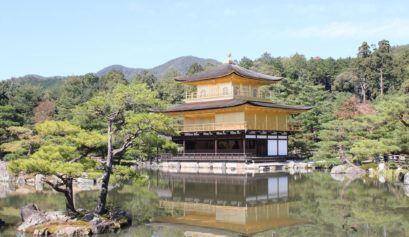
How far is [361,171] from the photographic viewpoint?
30.8m

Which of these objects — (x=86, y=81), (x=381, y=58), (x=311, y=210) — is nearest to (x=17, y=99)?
(x=86, y=81)

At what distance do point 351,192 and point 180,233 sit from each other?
10.7 meters

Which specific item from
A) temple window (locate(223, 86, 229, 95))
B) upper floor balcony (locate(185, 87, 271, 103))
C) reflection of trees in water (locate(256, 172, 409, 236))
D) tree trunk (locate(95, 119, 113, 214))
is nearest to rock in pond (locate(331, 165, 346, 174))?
reflection of trees in water (locate(256, 172, 409, 236))

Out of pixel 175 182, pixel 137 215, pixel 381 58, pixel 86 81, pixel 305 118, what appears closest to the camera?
pixel 137 215

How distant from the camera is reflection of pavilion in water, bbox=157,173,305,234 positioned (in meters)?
13.8

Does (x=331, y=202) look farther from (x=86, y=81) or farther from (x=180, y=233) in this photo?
(x=86, y=81)

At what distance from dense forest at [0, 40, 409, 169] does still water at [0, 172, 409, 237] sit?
2064 mm

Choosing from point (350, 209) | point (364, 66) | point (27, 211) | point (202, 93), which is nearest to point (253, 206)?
point (350, 209)

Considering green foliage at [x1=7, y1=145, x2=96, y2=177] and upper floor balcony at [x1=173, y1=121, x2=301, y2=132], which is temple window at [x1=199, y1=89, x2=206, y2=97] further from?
green foliage at [x1=7, y1=145, x2=96, y2=177]

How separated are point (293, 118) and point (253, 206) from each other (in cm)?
2794

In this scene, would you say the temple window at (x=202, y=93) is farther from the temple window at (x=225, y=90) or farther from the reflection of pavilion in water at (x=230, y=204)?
the reflection of pavilion in water at (x=230, y=204)

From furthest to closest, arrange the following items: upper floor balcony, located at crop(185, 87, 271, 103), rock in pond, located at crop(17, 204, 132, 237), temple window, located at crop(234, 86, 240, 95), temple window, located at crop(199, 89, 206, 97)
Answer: temple window, located at crop(199, 89, 206, 97), temple window, located at crop(234, 86, 240, 95), upper floor balcony, located at crop(185, 87, 271, 103), rock in pond, located at crop(17, 204, 132, 237)

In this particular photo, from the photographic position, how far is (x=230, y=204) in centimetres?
1758

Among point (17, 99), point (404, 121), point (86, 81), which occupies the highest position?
point (86, 81)
